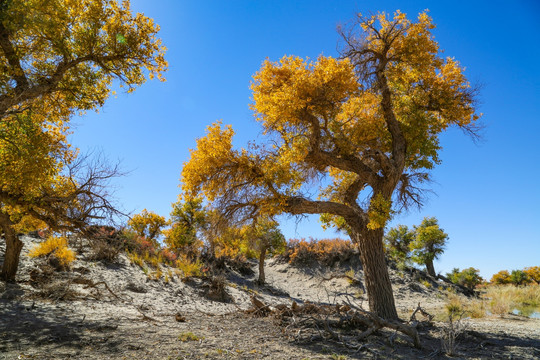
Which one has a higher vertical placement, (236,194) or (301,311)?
(236,194)

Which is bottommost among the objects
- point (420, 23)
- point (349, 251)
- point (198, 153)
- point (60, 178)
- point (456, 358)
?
point (456, 358)

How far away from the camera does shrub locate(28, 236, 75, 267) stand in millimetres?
11453

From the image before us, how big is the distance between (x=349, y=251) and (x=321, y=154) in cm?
1537

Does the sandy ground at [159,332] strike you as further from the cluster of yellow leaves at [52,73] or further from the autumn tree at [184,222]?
the autumn tree at [184,222]

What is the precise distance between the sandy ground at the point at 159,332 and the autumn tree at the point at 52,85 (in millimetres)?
2326

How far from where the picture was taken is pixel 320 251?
23.7 meters

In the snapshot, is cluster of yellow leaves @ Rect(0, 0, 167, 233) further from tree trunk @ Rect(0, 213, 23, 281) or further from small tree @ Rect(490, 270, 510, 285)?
small tree @ Rect(490, 270, 510, 285)

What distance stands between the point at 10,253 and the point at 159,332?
6.94 meters

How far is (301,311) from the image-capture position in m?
8.11

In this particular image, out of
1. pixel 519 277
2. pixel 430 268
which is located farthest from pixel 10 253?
pixel 519 277

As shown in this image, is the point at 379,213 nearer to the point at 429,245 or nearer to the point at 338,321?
the point at 338,321

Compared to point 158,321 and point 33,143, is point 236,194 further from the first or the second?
point 33,143

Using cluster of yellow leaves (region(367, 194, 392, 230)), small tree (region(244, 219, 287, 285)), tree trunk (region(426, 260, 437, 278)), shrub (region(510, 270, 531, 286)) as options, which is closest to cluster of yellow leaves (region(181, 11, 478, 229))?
cluster of yellow leaves (region(367, 194, 392, 230))

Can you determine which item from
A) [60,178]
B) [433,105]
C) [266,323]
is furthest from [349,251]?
[60,178]
